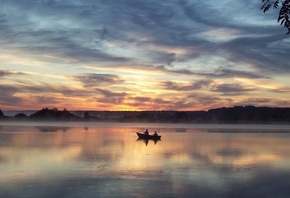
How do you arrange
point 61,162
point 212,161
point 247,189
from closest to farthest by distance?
point 247,189 → point 61,162 → point 212,161

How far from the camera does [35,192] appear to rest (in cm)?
1798

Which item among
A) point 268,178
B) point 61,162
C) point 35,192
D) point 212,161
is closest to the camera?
point 35,192

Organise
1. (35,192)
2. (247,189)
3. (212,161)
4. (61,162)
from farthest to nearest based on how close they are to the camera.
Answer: (212,161)
(61,162)
(247,189)
(35,192)

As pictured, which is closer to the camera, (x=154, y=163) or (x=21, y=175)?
(x=21, y=175)

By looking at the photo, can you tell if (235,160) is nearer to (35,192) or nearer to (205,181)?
(205,181)

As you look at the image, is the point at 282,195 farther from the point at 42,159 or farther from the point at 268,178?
the point at 42,159

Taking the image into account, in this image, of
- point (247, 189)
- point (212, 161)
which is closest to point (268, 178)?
point (247, 189)

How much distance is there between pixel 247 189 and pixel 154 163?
1108 cm

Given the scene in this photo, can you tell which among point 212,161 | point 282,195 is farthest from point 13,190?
point 212,161

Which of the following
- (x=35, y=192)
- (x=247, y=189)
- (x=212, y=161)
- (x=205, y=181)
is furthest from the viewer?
(x=212, y=161)

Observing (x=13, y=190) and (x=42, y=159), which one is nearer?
(x=13, y=190)

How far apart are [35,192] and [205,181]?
30.3ft

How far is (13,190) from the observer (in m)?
18.2

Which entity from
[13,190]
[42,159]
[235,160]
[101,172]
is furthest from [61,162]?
[235,160]
